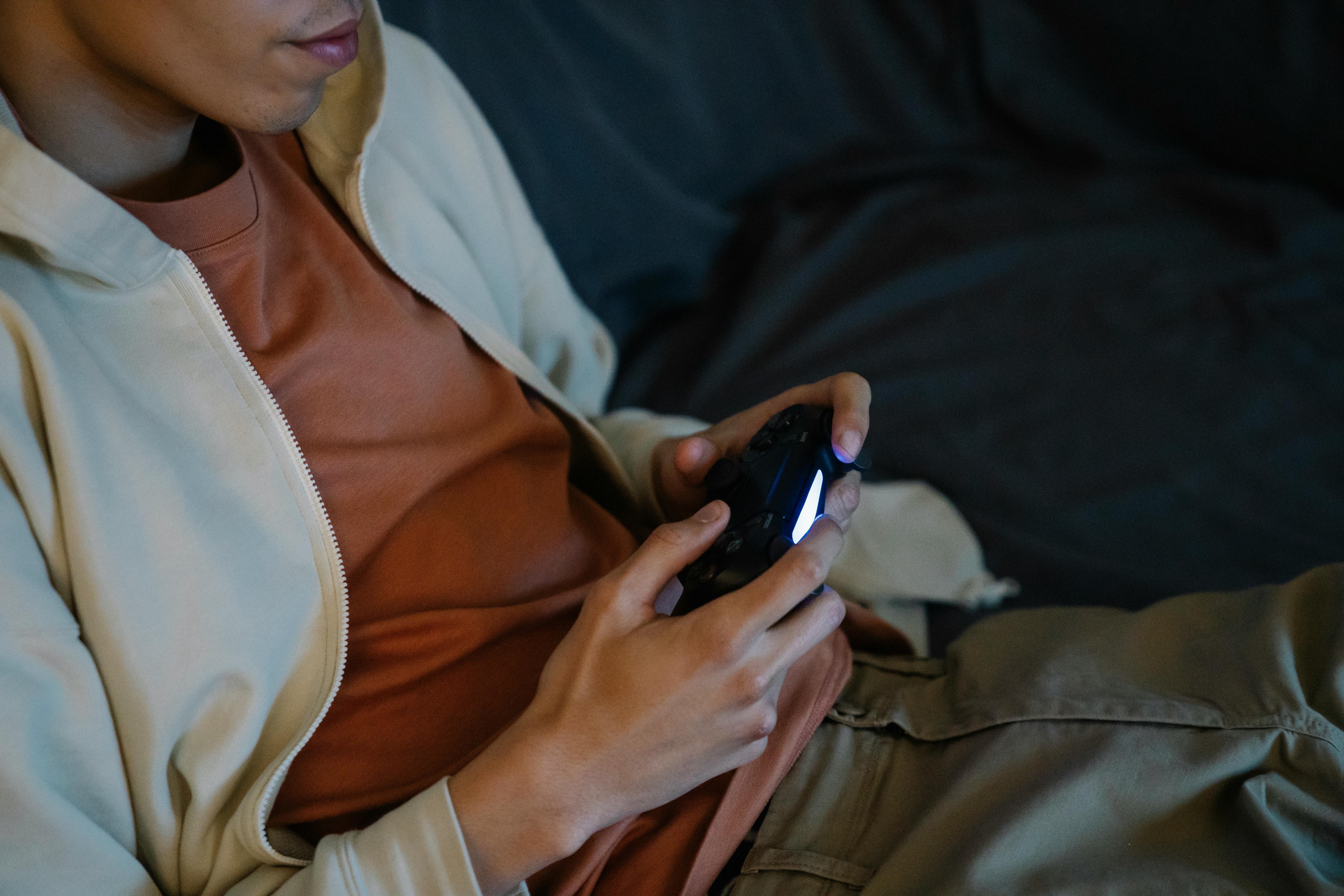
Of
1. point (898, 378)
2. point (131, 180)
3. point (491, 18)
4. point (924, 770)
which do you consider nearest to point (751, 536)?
point (924, 770)

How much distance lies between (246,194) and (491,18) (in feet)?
1.76

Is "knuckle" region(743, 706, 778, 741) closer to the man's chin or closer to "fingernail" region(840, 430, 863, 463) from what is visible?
"fingernail" region(840, 430, 863, 463)

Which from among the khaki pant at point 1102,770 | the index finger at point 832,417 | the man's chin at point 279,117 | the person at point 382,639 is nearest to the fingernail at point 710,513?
the person at point 382,639

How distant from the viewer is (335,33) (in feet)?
2.06

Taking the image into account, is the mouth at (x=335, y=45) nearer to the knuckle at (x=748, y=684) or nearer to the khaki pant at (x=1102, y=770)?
the knuckle at (x=748, y=684)

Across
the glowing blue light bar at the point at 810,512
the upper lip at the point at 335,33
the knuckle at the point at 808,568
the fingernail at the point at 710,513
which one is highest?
the upper lip at the point at 335,33

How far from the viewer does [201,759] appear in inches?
24.1

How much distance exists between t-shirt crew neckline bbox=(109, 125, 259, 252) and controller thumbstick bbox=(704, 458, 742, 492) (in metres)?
0.35

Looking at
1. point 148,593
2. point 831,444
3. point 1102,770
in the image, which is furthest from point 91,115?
point 1102,770

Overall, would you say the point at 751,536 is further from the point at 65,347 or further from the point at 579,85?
the point at 579,85

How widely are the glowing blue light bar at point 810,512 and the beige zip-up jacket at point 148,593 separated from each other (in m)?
0.26

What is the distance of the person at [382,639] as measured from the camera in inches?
22.5

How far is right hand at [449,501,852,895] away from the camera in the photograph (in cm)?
57

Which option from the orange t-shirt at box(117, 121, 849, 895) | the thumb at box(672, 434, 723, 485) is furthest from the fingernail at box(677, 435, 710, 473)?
the orange t-shirt at box(117, 121, 849, 895)
